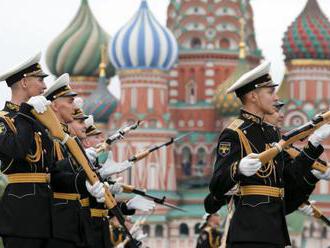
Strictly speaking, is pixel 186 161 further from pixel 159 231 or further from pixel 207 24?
pixel 207 24

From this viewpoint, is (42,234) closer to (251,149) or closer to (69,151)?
(69,151)

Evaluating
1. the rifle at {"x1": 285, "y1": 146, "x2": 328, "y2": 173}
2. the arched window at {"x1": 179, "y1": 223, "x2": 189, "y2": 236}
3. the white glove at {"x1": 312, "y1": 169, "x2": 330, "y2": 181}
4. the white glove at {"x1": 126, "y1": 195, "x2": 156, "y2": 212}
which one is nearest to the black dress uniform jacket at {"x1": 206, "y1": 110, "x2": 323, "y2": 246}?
the white glove at {"x1": 312, "y1": 169, "x2": 330, "y2": 181}

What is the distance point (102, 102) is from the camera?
182 feet

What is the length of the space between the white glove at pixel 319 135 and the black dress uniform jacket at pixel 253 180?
0.04m

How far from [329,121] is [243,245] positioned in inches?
40.8

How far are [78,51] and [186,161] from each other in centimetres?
680

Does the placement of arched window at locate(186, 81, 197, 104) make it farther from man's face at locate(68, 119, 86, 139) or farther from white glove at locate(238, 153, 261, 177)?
white glove at locate(238, 153, 261, 177)

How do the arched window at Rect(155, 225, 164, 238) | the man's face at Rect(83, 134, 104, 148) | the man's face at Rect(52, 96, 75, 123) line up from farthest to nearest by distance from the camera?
the arched window at Rect(155, 225, 164, 238), the man's face at Rect(83, 134, 104, 148), the man's face at Rect(52, 96, 75, 123)

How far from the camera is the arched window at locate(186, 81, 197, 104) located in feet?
189

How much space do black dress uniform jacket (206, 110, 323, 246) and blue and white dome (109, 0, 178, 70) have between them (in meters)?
44.1

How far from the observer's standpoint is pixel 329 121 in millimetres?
8984

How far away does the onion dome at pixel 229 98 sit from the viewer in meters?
53.8

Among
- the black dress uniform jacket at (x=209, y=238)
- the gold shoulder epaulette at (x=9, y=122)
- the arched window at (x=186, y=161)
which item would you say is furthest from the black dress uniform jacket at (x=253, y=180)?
the arched window at (x=186, y=161)

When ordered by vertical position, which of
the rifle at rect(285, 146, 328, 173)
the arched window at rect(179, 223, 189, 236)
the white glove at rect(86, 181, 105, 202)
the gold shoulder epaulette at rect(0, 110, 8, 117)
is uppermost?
the gold shoulder epaulette at rect(0, 110, 8, 117)
